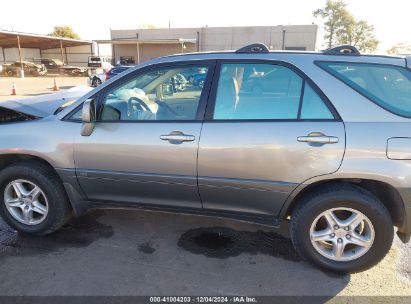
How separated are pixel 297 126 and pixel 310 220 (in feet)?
2.53

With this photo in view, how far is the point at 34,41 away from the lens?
38.9 meters

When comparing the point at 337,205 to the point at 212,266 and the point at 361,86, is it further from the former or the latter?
the point at 212,266

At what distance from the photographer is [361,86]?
99.5 inches

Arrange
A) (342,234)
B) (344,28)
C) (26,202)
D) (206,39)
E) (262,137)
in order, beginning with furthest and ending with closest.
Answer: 1. (344,28)
2. (206,39)
3. (26,202)
4. (342,234)
5. (262,137)

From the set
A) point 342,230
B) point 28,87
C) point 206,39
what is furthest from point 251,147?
point 206,39

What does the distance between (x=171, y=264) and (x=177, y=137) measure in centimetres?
112

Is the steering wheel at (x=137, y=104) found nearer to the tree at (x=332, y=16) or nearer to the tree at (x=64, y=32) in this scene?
the tree at (x=332, y=16)

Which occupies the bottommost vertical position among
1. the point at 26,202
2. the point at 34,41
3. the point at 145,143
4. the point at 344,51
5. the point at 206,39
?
the point at 26,202

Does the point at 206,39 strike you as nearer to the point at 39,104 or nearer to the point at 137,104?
the point at 39,104

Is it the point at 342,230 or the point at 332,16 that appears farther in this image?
the point at 332,16

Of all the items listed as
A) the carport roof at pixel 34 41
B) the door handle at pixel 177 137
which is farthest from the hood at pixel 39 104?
the carport roof at pixel 34 41

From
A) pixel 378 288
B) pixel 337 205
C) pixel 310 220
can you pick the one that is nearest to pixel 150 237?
pixel 310 220

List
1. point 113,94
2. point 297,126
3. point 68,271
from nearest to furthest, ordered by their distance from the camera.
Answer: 1. point 297,126
2. point 68,271
3. point 113,94

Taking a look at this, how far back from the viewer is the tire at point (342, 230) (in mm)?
2531
